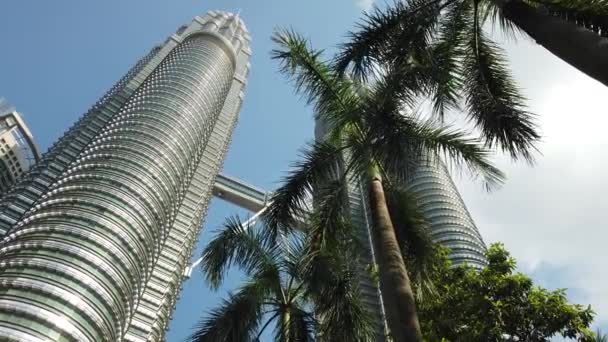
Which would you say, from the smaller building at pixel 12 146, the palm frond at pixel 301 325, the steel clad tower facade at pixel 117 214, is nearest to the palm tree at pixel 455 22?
the palm frond at pixel 301 325

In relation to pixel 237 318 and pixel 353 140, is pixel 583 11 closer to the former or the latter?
Result: pixel 353 140

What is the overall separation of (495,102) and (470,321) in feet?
25.1

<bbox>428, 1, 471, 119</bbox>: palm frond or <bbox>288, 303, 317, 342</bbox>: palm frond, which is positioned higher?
<bbox>428, 1, 471, 119</bbox>: palm frond

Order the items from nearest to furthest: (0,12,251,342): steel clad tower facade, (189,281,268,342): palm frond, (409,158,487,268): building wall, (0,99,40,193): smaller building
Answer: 1. (189,281,268,342): palm frond
2. (0,12,251,342): steel clad tower facade
3. (409,158,487,268): building wall
4. (0,99,40,193): smaller building

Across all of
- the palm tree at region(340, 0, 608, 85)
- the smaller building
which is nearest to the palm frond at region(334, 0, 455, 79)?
the palm tree at region(340, 0, 608, 85)

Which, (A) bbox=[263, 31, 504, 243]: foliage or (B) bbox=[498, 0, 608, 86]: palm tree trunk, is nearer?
(B) bbox=[498, 0, 608, 86]: palm tree trunk

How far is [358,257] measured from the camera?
15789 millimetres

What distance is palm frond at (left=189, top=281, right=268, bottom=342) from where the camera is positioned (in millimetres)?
14188

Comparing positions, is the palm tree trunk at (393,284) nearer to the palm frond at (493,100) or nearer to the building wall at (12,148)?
the palm frond at (493,100)

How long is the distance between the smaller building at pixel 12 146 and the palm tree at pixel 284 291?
9585 cm

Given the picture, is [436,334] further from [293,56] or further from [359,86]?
[293,56]

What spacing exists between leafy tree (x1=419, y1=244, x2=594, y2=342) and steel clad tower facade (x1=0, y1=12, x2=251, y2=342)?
40.4 metres

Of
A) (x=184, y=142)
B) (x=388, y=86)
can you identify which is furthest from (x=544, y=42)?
(x=184, y=142)

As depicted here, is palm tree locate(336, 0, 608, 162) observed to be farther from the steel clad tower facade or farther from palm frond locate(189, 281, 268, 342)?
the steel clad tower facade
